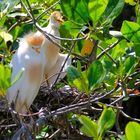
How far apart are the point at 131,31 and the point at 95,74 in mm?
143

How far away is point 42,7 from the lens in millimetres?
1777

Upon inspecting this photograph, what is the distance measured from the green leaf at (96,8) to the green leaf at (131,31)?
67mm

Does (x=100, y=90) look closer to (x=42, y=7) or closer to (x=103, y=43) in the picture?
(x=103, y=43)

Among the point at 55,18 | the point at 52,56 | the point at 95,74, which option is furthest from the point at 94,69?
the point at 52,56

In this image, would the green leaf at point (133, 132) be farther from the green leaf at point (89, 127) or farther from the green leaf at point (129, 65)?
the green leaf at point (129, 65)

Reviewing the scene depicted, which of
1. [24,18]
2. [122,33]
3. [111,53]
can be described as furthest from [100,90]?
[24,18]

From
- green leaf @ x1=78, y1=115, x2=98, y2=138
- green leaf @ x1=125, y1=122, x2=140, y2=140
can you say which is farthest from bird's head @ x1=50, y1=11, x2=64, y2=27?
green leaf @ x1=125, y1=122, x2=140, y2=140

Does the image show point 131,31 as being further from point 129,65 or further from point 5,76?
point 5,76

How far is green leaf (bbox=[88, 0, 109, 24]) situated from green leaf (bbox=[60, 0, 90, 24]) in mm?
18

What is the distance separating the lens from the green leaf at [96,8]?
122cm

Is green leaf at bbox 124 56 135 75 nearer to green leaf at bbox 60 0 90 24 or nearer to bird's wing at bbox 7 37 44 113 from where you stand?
green leaf at bbox 60 0 90 24

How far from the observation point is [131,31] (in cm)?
125

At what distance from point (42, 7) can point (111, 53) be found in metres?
0.41

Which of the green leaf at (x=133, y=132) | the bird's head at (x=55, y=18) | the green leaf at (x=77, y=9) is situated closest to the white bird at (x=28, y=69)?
the bird's head at (x=55, y=18)
